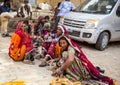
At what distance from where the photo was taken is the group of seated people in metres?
5.57

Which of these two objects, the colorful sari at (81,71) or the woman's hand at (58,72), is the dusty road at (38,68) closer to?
the woman's hand at (58,72)

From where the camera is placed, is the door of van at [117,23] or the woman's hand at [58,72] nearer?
the woman's hand at [58,72]

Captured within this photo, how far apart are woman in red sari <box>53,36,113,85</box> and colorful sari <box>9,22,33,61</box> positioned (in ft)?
5.15

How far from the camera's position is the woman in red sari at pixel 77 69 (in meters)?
5.54

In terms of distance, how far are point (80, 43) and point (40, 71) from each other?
3.63 meters

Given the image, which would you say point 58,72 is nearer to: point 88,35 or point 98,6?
point 88,35

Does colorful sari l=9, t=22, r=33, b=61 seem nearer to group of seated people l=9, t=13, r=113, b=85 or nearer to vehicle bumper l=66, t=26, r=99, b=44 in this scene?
group of seated people l=9, t=13, r=113, b=85

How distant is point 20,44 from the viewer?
7.01 meters

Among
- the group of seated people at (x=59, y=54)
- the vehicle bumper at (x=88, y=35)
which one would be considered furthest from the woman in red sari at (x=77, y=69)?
the vehicle bumper at (x=88, y=35)

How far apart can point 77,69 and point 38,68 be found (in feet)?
4.52

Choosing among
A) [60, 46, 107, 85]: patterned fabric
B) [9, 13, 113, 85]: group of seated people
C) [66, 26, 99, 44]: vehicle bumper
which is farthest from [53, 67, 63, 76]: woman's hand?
[66, 26, 99, 44]: vehicle bumper

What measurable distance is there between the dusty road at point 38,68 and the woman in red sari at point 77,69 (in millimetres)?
547

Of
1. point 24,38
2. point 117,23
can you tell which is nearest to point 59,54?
point 24,38

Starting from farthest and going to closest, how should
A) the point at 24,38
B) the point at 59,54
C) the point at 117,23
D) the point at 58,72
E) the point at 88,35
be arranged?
1. the point at 117,23
2. the point at 88,35
3. the point at 24,38
4. the point at 59,54
5. the point at 58,72
